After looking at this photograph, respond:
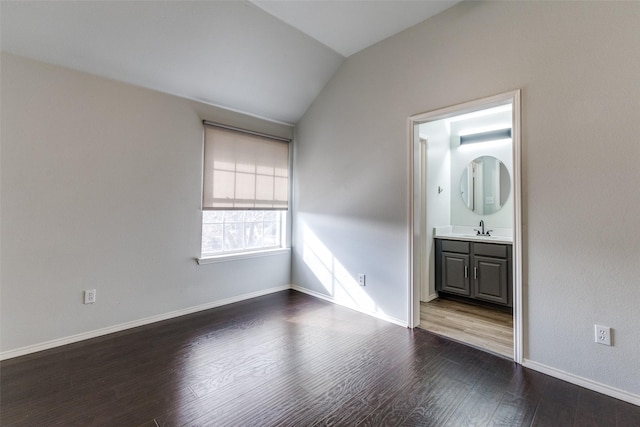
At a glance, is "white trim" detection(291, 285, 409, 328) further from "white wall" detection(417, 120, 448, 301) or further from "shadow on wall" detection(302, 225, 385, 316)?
"white wall" detection(417, 120, 448, 301)

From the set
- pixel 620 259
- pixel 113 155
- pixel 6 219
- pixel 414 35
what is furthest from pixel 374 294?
pixel 6 219

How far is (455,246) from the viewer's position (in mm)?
3670

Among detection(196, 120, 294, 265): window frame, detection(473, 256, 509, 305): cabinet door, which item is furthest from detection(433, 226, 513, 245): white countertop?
detection(196, 120, 294, 265): window frame

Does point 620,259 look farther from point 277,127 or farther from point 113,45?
point 113,45

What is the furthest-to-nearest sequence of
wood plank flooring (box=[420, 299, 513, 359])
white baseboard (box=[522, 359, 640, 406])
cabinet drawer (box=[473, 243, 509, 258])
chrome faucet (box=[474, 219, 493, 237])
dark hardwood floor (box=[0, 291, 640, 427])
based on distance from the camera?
chrome faucet (box=[474, 219, 493, 237]), cabinet drawer (box=[473, 243, 509, 258]), wood plank flooring (box=[420, 299, 513, 359]), white baseboard (box=[522, 359, 640, 406]), dark hardwood floor (box=[0, 291, 640, 427])

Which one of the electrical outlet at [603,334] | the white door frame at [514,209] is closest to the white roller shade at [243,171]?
the white door frame at [514,209]

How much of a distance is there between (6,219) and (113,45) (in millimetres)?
1687

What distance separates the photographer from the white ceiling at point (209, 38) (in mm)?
2250

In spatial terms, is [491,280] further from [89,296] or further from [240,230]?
[89,296]

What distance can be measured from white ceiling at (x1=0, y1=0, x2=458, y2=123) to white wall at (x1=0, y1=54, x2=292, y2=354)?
19cm

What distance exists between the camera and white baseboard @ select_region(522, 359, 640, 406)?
1792mm

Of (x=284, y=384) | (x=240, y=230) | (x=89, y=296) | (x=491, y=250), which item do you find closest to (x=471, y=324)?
(x=491, y=250)

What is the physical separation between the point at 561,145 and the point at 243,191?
318 cm

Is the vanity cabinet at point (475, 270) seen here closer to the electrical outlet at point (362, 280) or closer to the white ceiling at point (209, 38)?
the electrical outlet at point (362, 280)
